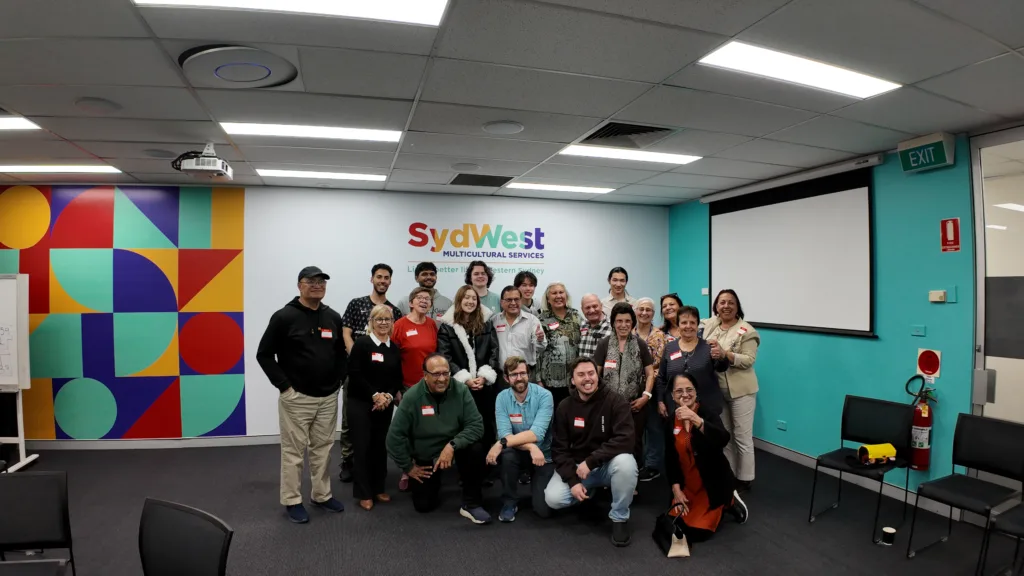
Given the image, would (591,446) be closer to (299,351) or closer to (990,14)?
(299,351)

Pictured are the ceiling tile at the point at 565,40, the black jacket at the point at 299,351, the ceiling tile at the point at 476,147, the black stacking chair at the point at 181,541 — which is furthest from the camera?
the ceiling tile at the point at 476,147

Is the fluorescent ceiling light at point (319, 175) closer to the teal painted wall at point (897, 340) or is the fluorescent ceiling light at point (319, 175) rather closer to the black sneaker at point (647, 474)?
the black sneaker at point (647, 474)

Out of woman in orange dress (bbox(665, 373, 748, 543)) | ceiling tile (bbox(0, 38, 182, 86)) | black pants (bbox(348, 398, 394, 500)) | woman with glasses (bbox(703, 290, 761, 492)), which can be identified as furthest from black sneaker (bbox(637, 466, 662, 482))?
ceiling tile (bbox(0, 38, 182, 86))

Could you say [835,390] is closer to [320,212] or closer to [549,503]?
[549,503]

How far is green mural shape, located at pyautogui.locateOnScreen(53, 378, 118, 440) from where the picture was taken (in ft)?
16.8

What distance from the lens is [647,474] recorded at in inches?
167

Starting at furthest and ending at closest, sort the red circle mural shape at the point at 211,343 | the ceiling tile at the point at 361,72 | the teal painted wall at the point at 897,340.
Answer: the red circle mural shape at the point at 211,343
the teal painted wall at the point at 897,340
the ceiling tile at the point at 361,72

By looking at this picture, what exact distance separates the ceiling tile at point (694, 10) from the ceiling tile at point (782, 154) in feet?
6.25

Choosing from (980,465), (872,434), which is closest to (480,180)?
(872,434)

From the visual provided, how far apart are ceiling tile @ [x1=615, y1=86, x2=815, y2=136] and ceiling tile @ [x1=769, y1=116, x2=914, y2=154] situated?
0.53ft

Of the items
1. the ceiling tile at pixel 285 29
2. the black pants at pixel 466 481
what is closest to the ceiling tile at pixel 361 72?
the ceiling tile at pixel 285 29

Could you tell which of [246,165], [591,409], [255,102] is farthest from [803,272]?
[246,165]

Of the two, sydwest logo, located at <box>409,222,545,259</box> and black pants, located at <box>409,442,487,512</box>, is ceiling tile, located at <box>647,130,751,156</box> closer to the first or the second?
sydwest logo, located at <box>409,222,545,259</box>

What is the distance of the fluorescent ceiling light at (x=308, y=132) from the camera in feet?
11.2
